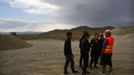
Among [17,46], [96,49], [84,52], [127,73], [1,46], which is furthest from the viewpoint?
[17,46]

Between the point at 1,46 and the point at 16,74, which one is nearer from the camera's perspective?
the point at 16,74

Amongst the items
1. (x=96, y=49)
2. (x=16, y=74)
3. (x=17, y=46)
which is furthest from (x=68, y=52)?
(x=17, y=46)

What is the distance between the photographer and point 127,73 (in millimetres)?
10375

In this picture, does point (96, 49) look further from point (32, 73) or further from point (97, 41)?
point (32, 73)

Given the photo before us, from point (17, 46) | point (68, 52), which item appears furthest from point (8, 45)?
point (68, 52)

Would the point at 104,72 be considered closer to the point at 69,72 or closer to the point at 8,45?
the point at 69,72

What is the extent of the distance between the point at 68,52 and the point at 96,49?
1.63 metres

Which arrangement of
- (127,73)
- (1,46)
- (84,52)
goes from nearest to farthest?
(84,52) → (127,73) → (1,46)

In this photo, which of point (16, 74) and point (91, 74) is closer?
point (91, 74)

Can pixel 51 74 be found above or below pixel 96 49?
below

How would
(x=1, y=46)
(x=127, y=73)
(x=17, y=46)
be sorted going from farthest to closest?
(x=17, y=46)
(x=1, y=46)
(x=127, y=73)

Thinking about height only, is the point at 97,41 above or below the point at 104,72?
above

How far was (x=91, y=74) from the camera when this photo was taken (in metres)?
10.2

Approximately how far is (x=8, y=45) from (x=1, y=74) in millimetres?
16135
